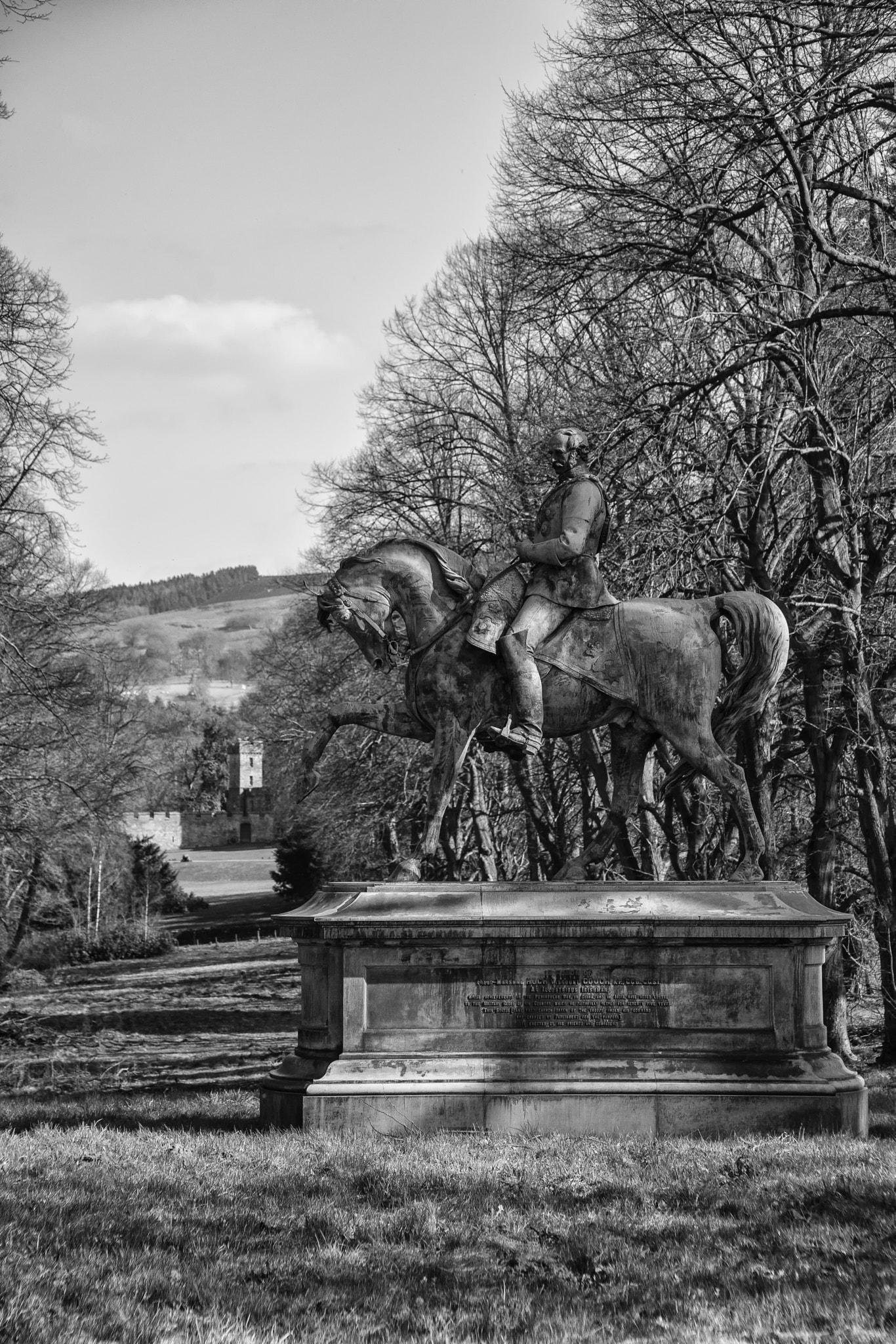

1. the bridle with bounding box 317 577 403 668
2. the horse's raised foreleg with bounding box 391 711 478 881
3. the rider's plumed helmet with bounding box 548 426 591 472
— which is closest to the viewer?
the horse's raised foreleg with bounding box 391 711 478 881

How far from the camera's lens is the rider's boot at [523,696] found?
32.7 feet

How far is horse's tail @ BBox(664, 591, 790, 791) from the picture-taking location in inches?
396

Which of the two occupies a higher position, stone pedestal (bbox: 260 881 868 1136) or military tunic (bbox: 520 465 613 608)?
military tunic (bbox: 520 465 613 608)

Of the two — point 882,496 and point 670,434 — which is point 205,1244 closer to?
point 670,434

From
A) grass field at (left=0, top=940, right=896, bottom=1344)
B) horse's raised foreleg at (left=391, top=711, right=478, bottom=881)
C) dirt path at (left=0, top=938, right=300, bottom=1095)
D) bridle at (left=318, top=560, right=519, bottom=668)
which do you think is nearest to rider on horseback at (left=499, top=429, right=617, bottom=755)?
bridle at (left=318, top=560, right=519, bottom=668)

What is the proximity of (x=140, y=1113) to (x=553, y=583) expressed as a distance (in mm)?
5094

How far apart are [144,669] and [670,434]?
140 feet

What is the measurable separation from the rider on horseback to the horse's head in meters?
0.97

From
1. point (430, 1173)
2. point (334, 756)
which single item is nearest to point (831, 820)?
point (430, 1173)

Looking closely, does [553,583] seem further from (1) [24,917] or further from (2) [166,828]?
(2) [166,828]

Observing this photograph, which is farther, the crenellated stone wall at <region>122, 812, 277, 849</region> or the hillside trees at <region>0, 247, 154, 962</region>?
the crenellated stone wall at <region>122, 812, 277, 849</region>

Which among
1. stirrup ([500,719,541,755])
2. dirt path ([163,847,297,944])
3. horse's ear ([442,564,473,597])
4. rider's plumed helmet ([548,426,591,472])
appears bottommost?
dirt path ([163,847,297,944])

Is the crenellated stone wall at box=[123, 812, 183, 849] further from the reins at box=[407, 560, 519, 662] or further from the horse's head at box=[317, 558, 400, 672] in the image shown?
the reins at box=[407, 560, 519, 662]

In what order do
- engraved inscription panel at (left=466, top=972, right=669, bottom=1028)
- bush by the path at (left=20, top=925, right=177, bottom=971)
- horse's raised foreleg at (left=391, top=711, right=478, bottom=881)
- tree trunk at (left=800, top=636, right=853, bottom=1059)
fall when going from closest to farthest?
engraved inscription panel at (left=466, top=972, right=669, bottom=1028) < horse's raised foreleg at (left=391, top=711, right=478, bottom=881) < tree trunk at (left=800, top=636, right=853, bottom=1059) < bush by the path at (left=20, top=925, right=177, bottom=971)
